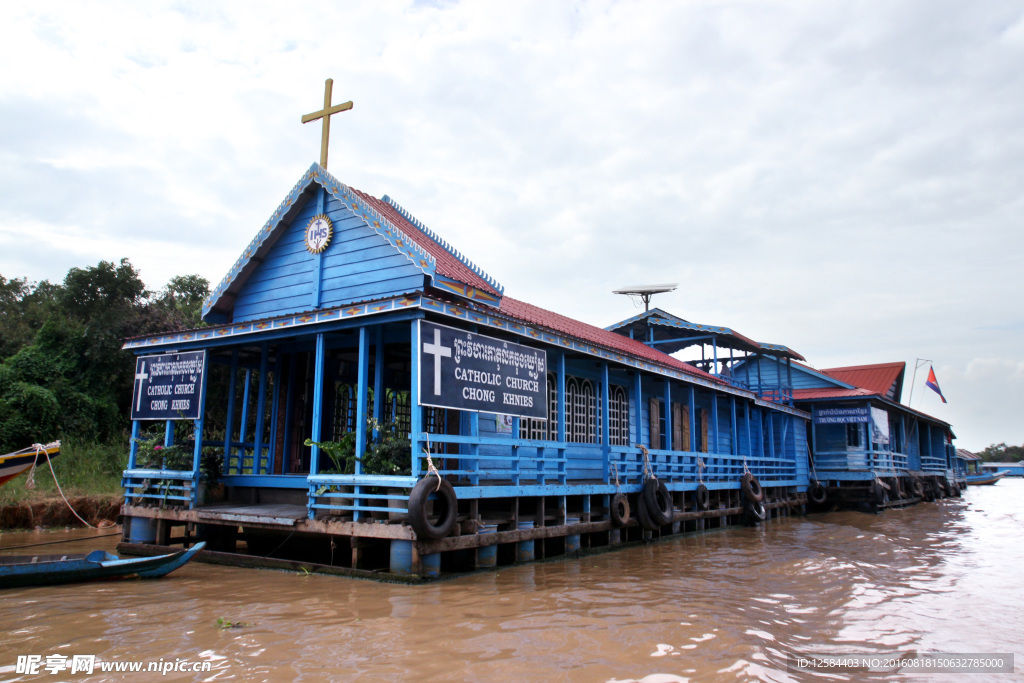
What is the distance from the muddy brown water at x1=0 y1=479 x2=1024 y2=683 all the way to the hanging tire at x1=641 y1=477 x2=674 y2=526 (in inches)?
83.8

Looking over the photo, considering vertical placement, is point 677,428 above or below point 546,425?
above

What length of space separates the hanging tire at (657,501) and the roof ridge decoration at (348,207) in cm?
685

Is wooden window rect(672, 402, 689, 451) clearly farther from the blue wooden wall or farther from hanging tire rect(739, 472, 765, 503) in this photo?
the blue wooden wall

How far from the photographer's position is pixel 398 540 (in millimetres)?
9227

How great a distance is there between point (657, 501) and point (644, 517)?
53 cm

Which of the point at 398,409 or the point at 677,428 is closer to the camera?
the point at 398,409

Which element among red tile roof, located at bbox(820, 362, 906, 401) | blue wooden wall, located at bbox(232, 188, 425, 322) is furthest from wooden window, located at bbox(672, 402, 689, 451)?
red tile roof, located at bbox(820, 362, 906, 401)

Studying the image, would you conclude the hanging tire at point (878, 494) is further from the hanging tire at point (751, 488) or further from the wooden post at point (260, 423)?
the wooden post at point (260, 423)

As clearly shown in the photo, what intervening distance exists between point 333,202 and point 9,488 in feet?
35.6

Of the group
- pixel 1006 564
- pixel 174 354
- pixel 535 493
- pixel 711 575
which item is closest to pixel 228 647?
pixel 535 493

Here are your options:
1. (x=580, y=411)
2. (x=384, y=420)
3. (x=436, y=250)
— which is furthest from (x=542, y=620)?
(x=580, y=411)

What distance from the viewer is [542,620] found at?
290 inches

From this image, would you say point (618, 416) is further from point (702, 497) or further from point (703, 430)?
point (703, 430)

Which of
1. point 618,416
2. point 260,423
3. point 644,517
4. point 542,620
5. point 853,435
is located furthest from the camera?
point 853,435
